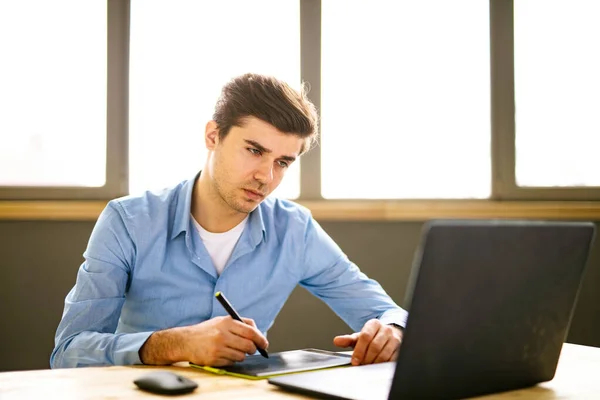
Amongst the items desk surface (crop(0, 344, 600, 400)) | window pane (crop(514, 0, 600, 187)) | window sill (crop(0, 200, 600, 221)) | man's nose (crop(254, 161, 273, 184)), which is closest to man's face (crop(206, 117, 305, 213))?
man's nose (crop(254, 161, 273, 184))

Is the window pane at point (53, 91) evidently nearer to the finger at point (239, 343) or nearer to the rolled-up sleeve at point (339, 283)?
the rolled-up sleeve at point (339, 283)

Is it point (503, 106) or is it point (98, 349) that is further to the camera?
point (503, 106)

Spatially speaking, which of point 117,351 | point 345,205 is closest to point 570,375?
point 117,351

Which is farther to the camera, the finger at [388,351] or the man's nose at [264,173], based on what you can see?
the man's nose at [264,173]

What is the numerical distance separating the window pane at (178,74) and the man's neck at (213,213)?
102cm

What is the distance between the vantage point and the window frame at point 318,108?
2.66m

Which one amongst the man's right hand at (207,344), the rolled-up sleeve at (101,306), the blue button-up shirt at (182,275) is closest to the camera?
the man's right hand at (207,344)

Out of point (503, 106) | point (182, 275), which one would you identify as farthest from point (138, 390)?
point (503, 106)

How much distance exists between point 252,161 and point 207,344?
2.06 ft

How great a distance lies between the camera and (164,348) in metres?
1.18

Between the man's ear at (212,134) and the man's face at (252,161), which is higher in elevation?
the man's ear at (212,134)

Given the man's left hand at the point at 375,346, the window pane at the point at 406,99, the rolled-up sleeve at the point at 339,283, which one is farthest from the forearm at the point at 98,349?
the window pane at the point at 406,99

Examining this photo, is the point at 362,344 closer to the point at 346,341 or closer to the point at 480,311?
the point at 346,341

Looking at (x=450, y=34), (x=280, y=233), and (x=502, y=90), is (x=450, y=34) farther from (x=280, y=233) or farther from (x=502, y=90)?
(x=280, y=233)
